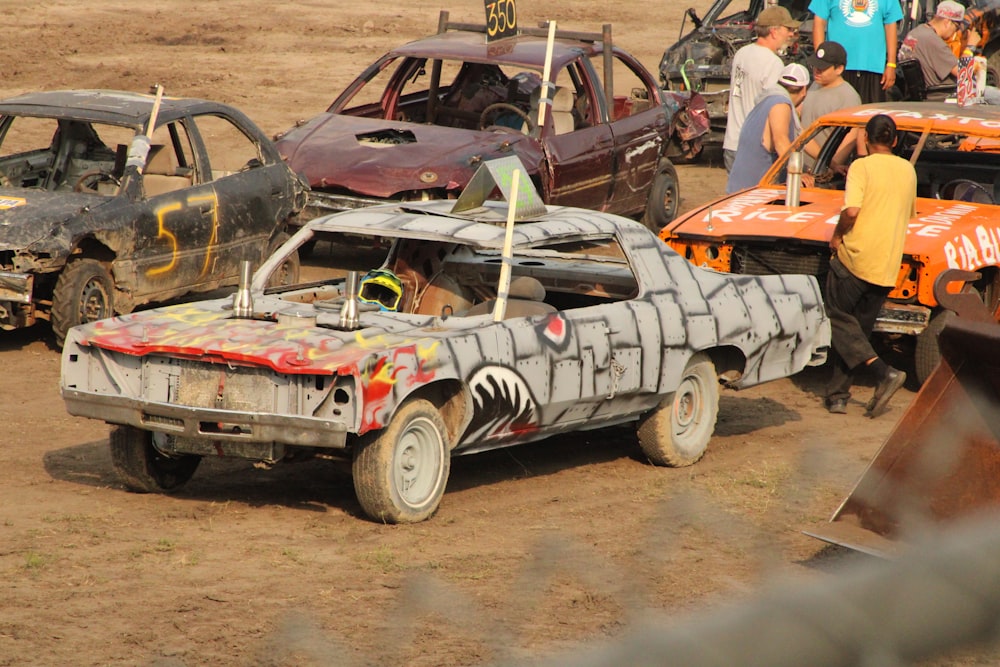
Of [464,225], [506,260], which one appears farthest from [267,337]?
[464,225]

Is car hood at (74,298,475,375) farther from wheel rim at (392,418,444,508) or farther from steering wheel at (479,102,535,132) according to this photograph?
steering wheel at (479,102,535,132)

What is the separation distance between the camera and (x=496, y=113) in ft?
42.4

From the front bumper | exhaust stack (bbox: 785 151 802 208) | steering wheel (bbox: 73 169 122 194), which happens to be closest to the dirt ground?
the front bumper

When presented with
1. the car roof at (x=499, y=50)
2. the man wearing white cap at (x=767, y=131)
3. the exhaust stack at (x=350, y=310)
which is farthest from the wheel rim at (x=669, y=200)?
the exhaust stack at (x=350, y=310)

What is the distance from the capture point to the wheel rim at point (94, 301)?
376 inches

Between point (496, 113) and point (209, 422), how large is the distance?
291 inches

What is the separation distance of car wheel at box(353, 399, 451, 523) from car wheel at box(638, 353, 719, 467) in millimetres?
1500

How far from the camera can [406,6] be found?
3122 cm

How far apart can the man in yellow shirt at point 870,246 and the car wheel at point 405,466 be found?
3454 mm

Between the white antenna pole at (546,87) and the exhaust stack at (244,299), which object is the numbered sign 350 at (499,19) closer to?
the white antenna pole at (546,87)

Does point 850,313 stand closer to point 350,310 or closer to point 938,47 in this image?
point 350,310

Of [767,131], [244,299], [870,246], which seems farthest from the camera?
[767,131]

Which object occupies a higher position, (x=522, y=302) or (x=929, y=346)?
(x=522, y=302)

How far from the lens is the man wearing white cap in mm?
10836
